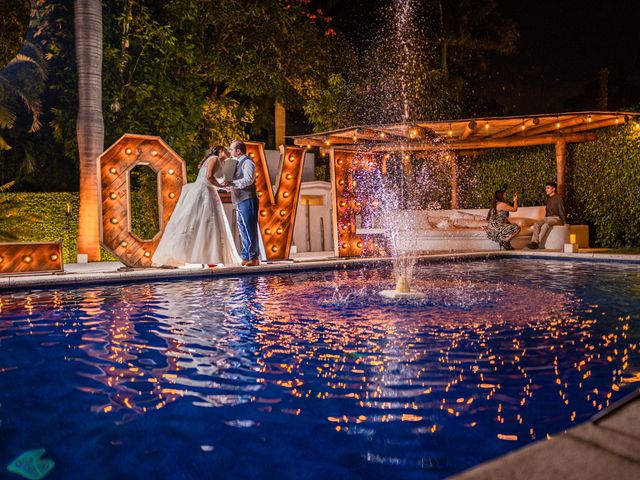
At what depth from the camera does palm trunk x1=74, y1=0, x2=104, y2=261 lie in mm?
14562

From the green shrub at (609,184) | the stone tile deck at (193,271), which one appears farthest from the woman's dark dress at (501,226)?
the green shrub at (609,184)

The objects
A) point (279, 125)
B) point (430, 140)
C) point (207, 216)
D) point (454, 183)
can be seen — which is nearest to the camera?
point (207, 216)

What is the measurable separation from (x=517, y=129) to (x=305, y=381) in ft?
46.8

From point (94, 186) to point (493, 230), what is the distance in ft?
35.7

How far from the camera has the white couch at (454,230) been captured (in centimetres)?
1672

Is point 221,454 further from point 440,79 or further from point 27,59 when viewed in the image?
point 440,79

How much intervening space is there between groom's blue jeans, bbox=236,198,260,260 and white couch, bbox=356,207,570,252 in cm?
408

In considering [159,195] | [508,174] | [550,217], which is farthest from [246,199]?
[508,174]

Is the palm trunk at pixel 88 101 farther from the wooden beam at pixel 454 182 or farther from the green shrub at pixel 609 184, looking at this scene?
the green shrub at pixel 609 184

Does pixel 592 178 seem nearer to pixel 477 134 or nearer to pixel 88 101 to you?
pixel 477 134

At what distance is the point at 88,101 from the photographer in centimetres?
1469

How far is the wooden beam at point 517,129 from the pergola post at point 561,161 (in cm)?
121

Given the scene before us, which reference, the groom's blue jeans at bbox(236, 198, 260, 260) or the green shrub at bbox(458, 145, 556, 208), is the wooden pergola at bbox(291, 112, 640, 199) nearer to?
the green shrub at bbox(458, 145, 556, 208)

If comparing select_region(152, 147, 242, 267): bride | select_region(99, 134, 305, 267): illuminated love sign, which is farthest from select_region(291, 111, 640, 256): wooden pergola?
select_region(152, 147, 242, 267): bride
